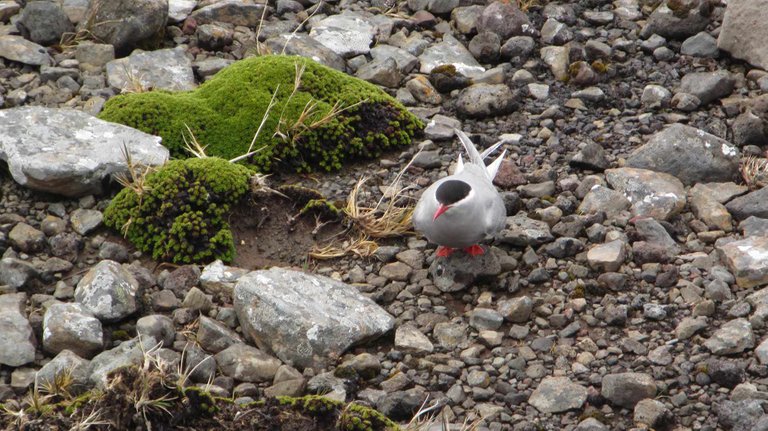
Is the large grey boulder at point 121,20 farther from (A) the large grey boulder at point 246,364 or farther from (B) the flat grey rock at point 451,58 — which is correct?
(A) the large grey boulder at point 246,364

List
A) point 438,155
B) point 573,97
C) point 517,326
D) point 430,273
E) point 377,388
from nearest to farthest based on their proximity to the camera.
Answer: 1. point 377,388
2. point 517,326
3. point 430,273
4. point 438,155
5. point 573,97

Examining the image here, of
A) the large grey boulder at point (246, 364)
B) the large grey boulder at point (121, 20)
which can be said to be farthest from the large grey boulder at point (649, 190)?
the large grey boulder at point (121, 20)

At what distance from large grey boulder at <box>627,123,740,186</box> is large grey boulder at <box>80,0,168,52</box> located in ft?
14.4

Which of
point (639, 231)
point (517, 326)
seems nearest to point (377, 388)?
point (517, 326)

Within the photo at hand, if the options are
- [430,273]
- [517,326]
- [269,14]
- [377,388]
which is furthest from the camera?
[269,14]

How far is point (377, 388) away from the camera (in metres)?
5.48

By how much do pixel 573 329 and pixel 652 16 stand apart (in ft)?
13.9

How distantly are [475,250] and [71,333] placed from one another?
8.56 feet

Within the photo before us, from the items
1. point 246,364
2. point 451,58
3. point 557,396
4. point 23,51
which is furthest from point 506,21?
point 246,364

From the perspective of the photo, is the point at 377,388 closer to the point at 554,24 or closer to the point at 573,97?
the point at 573,97

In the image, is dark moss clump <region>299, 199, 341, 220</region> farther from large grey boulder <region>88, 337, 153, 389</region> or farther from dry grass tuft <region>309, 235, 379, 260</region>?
large grey boulder <region>88, 337, 153, 389</region>

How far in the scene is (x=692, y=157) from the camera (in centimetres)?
721

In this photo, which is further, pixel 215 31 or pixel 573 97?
pixel 215 31

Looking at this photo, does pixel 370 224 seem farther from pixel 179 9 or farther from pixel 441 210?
pixel 179 9
